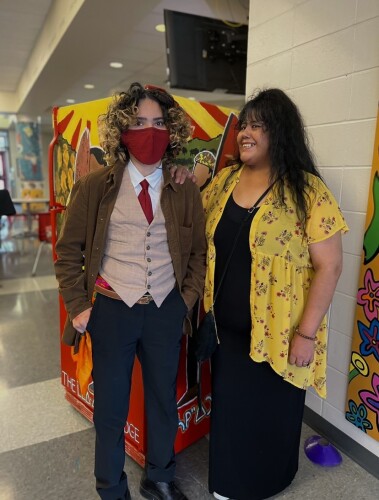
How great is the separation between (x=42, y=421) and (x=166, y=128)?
5.67 feet

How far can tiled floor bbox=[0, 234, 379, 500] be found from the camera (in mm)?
1672

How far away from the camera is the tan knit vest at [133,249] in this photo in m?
1.33

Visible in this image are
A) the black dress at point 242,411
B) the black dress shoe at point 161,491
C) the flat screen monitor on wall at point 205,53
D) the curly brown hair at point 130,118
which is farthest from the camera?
the flat screen monitor on wall at point 205,53

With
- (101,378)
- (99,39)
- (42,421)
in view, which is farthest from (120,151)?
(99,39)

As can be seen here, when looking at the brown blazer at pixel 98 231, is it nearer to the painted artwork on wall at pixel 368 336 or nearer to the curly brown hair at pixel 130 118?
the curly brown hair at pixel 130 118

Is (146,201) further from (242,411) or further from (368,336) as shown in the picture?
(368,336)

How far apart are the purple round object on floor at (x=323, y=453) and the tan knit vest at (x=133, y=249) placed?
1.16 m

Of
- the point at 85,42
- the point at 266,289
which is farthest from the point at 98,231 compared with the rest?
the point at 85,42

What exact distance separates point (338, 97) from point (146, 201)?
107cm

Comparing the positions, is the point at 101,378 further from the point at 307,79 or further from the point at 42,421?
the point at 307,79

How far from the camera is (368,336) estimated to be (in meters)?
1.73

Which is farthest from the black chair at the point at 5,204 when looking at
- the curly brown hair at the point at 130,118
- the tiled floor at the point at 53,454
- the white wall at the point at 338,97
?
the curly brown hair at the point at 130,118

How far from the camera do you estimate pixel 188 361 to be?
1784mm

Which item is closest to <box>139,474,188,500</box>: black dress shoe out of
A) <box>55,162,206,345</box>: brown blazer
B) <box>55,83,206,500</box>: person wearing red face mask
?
<box>55,83,206,500</box>: person wearing red face mask
